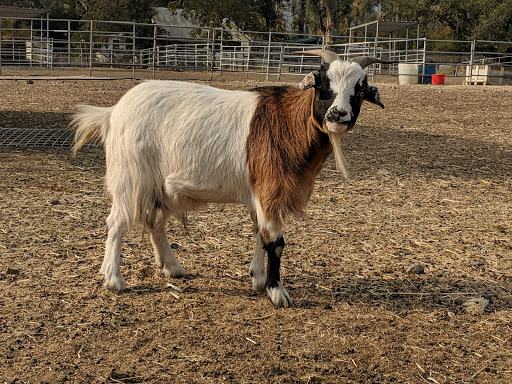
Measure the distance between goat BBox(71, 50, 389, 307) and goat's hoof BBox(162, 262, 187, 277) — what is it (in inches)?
13.5

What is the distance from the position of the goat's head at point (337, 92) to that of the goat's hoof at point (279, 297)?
1134mm

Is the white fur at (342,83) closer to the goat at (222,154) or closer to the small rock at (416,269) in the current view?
the goat at (222,154)

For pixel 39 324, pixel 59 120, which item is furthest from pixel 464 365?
pixel 59 120

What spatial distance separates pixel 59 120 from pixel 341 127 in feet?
27.2

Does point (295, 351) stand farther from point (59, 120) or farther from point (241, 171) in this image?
point (59, 120)

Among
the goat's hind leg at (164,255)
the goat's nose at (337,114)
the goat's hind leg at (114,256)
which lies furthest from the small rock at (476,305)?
the goat's hind leg at (114,256)

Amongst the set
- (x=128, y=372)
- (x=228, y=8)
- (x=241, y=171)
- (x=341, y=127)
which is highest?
(x=228, y=8)

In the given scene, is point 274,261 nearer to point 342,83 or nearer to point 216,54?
point 342,83

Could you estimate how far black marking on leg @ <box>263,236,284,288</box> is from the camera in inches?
164

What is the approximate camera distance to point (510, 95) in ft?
59.1

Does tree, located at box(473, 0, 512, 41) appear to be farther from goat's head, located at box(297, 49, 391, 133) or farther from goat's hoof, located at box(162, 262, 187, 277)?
goat's hoof, located at box(162, 262, 187, 277)

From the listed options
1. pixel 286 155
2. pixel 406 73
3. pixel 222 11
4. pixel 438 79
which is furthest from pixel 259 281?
pixel 222 11

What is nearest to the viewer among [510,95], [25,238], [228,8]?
[25,238]

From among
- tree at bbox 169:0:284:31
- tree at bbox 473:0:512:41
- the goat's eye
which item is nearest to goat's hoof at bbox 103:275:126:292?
the goat's eye
